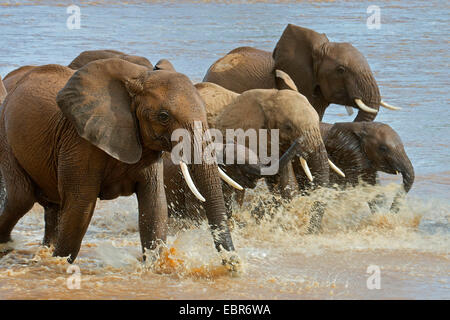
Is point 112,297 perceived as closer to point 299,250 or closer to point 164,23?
point 299,250

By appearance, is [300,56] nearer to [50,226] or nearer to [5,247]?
[50,226]

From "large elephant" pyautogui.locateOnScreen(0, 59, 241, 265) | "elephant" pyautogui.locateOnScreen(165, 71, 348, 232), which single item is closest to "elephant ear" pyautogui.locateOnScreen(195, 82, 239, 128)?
"elephant" pyautogui.locateOnScreen(165, 71, 348, 232)

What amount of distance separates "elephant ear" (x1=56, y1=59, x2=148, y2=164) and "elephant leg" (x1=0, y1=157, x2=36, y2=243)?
854mm

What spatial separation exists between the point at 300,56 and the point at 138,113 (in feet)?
13.8

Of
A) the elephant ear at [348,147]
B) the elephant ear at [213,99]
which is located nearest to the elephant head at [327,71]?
the elephant ear at [348,147]

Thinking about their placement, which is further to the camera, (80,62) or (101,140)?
(80,62)

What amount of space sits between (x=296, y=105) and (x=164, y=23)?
15137mm

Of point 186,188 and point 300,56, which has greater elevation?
point 300,56

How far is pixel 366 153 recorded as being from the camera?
8984 millimetres

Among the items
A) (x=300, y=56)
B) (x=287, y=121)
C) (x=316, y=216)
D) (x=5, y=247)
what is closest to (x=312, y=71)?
(x=300, y=56)

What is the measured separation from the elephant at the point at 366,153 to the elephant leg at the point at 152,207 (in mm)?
2612

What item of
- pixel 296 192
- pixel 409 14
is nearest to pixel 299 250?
pixel 296 192

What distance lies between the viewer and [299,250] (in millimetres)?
7809

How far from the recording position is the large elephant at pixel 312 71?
9.83m
